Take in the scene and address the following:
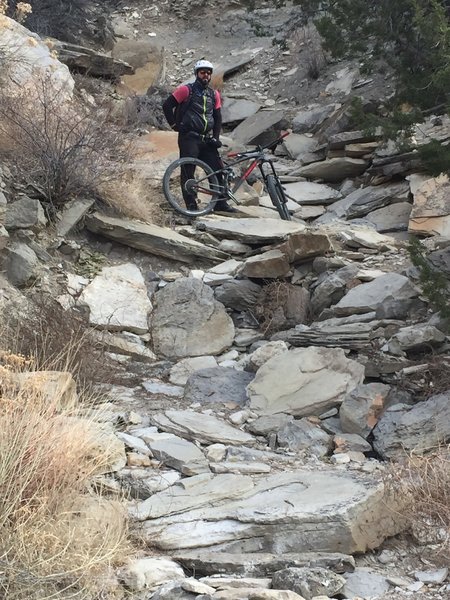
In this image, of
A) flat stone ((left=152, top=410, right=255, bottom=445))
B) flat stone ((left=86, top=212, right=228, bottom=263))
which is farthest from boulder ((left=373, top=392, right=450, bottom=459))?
flat stone ((left=86, top=212, right=228, bottom=263))

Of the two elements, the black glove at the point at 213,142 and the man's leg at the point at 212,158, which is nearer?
the black glove at the point at 213,142

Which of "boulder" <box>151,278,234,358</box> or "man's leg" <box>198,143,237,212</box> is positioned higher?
"man's leg" <box>198,143,237,212</box>

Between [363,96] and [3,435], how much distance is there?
13.0 m

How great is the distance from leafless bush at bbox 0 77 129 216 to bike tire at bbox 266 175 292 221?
178 cm

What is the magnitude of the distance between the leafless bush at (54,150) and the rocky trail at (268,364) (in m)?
0.22

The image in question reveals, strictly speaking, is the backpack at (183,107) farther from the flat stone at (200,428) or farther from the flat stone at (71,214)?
the flat stone at (200,428)

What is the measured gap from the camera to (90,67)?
16484 mm

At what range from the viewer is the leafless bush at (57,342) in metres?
6.34

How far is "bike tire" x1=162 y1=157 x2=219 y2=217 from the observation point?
34.1 feet

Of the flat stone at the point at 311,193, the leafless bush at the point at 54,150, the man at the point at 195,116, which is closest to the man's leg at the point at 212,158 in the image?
the man at the point at 195,116

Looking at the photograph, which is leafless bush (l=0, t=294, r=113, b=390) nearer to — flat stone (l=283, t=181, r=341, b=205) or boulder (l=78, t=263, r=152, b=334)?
boulder (l=78, t=263, r=152, b=334)

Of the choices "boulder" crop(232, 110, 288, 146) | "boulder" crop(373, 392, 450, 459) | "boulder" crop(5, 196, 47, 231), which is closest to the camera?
"boulder" crop(373, 392, 450, 459)

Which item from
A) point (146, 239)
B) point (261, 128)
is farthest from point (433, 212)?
point (261, 128)

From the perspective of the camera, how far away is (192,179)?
10.5 meters
